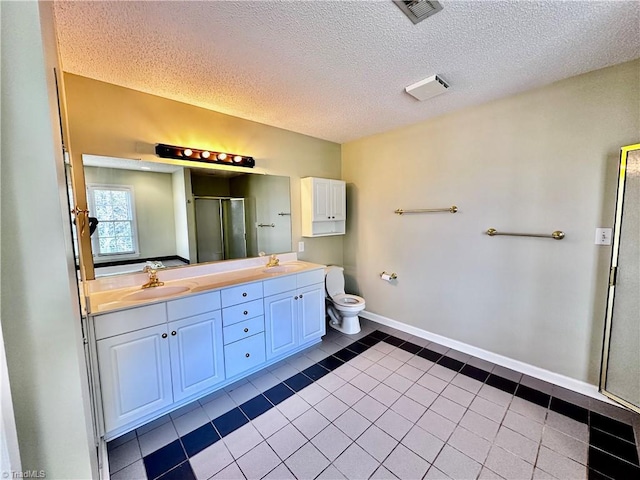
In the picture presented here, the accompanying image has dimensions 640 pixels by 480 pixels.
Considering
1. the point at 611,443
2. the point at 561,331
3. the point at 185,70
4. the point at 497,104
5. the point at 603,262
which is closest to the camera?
the point at 611,443

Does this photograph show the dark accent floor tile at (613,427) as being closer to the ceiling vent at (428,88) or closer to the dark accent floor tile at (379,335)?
the dark accent floor tile at (379,335)

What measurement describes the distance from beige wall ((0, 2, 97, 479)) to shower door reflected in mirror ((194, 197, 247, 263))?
5.56 ft

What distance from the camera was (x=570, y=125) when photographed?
1941 millimetres

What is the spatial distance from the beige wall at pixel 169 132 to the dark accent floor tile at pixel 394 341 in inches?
51.9

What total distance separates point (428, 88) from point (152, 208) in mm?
2392

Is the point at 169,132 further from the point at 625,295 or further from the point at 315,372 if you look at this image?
the point at 625,295

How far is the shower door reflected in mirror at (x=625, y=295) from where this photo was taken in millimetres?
1668

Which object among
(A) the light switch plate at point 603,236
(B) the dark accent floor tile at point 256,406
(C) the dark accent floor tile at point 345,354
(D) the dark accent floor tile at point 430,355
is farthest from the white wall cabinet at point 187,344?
(A) the light switch plate at point 603,236

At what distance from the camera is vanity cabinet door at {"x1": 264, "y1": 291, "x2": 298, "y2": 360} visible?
2331 mm

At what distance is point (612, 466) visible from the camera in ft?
4.70

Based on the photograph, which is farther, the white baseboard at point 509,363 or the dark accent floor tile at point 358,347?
the dark accent floor tile at point 358,347

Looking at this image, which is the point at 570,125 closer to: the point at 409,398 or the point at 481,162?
the point at 481,162

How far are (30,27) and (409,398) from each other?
262 centimetres

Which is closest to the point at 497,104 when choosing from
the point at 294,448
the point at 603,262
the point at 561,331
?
the point at 603,262
